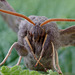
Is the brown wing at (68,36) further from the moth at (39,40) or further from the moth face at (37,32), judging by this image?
the moth face at (37,32)

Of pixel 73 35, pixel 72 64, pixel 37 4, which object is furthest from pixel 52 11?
pixel 73 35

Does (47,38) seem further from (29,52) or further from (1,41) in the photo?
(1,41)

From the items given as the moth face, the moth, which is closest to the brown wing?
the moth

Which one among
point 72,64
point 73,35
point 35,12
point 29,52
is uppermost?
point 35,12

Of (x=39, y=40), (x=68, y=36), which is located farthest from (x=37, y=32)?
(x=68, y=36)

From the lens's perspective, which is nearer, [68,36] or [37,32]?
[37,32]

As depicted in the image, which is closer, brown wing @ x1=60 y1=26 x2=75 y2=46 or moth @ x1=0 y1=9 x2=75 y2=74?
moth @ x1=0 y1=9 x2=75 y2=74

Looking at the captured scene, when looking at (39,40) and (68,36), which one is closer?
(39,40)

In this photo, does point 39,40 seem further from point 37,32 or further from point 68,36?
point 68,36

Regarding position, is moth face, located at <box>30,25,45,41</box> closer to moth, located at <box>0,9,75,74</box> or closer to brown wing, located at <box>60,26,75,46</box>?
moth, located at <box>0,9,75,74</box>
